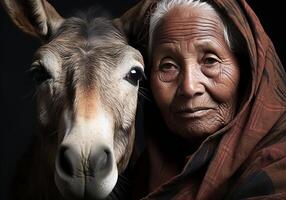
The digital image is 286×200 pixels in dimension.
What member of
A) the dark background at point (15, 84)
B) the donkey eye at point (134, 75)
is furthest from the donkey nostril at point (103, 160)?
the dark background at point (15, 84)

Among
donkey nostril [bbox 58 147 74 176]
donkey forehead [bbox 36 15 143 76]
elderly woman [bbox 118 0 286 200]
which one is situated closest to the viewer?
donkey nostril [bbox 58 147 74 176]

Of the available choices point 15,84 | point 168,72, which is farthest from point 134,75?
point 15,84

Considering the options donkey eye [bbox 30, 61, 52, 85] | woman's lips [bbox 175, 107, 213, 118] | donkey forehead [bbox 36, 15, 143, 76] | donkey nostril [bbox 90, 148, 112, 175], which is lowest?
woman's lips [bbox 175, 107, 213, 118]

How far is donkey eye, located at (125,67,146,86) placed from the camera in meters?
1.92

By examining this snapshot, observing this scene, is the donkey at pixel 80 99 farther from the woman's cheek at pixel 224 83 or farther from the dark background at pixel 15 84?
the dark background at pixel 15 84

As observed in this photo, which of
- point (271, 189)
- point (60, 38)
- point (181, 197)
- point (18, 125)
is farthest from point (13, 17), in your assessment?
point (18, 125)

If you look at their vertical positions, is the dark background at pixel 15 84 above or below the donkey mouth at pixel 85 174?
below

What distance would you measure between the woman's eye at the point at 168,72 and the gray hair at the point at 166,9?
0.12 m

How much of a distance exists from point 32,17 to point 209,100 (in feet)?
2.29

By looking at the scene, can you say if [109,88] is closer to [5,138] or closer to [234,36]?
[234,36]

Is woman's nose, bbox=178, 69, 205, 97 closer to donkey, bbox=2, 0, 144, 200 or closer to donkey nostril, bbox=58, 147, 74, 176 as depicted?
donkey, bbox=2, 0, 144, 200

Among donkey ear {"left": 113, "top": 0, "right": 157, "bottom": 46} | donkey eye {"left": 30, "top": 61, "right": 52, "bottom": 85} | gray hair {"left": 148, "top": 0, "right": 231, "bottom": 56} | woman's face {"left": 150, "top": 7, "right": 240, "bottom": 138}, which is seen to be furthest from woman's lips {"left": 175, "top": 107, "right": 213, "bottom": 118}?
donkey eye {"left": 30, "top": 61, "right": 52, "bottom": 85}

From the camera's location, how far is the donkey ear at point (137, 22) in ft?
6.84

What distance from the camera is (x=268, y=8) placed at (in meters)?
2.87
